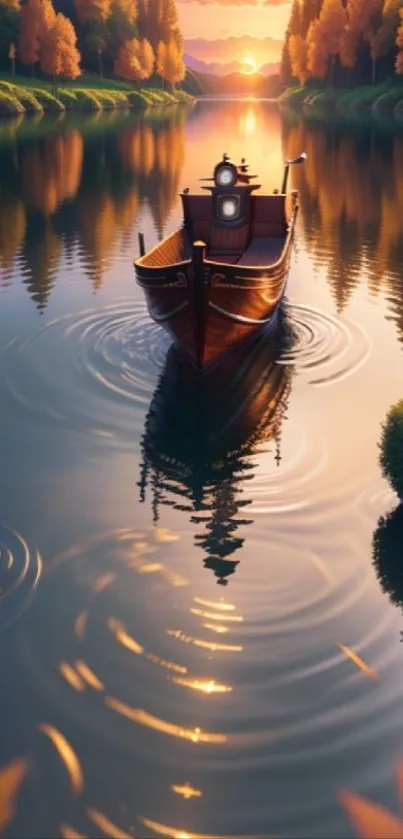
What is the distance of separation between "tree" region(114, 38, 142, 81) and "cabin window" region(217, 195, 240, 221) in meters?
156

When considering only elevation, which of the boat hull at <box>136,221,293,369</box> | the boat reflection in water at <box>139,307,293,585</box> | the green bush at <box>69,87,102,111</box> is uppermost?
the green bush at <box>69,87,102,111</box>

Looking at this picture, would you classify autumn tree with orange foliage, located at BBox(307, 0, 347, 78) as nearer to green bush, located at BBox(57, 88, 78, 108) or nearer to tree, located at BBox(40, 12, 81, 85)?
tree, located at BBox(40, 12, 81, 85)

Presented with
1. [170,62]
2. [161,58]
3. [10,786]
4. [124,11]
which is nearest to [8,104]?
[124,11]

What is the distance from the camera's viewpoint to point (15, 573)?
13305 millimetres

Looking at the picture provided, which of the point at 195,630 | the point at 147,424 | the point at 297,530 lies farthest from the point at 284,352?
the point at 195,630

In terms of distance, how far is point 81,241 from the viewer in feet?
134

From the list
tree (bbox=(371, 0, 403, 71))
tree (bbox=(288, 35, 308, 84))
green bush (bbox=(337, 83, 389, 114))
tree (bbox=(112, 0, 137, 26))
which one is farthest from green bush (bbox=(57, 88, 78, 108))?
tree (bbox=(288, 35, 308, 84))

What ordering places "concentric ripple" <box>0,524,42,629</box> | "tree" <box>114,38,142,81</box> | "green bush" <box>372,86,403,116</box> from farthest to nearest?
"tree" <box>114,38,142,81</box>
"green bush" <box>372,86,403,116</box>
"concentric ripple" <box>0,524,42,629</box>

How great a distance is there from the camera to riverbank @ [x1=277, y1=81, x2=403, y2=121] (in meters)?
120

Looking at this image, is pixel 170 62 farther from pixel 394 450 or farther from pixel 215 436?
pixel 394 450

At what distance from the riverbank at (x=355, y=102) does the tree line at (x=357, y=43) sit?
8.95 feet

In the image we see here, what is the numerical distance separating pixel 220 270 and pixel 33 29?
130908 mm

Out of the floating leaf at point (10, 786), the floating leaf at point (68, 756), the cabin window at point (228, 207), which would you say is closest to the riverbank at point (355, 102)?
the cabin window at point (228, 207)

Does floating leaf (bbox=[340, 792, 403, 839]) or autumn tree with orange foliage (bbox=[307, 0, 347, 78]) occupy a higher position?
autumn tree with orange foliage (bbox=[307, 0, 347, 78])
